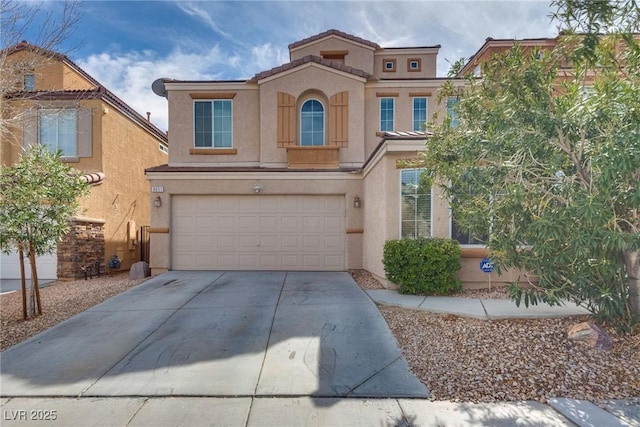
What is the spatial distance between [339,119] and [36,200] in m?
8.56

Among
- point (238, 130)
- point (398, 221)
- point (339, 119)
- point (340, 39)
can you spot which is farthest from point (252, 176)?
point (340, 39)

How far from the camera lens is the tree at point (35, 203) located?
5.49 metres

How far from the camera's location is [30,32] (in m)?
6.38

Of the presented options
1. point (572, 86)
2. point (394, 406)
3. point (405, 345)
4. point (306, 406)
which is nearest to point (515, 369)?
point (405, 345)

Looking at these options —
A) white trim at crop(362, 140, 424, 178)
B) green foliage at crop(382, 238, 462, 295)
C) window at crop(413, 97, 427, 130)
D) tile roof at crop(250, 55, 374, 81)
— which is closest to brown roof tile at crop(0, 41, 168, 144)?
tile roof at crop(250, 55, 374, 81)

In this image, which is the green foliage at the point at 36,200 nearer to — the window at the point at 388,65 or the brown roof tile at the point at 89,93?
the brown roof tile at the point at 89,93

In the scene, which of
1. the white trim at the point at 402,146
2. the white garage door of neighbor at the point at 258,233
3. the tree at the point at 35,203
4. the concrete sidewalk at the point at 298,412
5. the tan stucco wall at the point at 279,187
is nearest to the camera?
the concrete sidewalk at the point at 298,412

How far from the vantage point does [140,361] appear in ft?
13.4

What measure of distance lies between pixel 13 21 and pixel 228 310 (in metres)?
6.99

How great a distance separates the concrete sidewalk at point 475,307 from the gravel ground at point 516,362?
9.6 inches

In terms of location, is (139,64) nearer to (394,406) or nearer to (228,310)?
(228,310)

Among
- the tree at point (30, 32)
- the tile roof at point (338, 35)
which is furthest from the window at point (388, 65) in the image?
the tree at point (30, 32)

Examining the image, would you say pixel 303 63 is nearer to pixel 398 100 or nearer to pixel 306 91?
pixel 306 91

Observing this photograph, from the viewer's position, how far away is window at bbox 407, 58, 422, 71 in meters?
17.2
